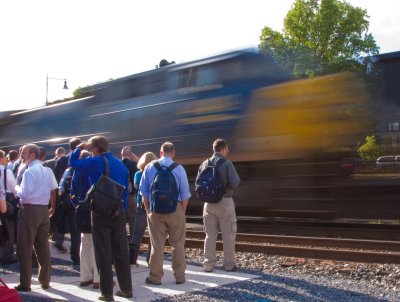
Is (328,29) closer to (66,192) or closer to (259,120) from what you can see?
(259,120)

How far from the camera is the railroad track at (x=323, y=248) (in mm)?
8445

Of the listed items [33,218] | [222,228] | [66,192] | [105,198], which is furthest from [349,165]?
[33,218]

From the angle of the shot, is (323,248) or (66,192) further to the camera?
(323,248)

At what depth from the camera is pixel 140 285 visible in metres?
6.82

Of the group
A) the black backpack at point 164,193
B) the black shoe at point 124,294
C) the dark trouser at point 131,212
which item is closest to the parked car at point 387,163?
the dark trouser at point 131,212

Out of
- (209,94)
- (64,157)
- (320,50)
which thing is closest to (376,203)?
(209,94)

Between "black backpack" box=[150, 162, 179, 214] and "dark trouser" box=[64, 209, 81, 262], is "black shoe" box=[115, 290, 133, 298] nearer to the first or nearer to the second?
"black backpack" box=[150, 162, 179, 214]

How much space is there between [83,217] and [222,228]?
7.14 feet

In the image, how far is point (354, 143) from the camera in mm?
11461

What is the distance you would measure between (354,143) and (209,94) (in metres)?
3.23

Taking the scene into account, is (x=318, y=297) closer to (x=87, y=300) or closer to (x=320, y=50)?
(x=87, y=300)

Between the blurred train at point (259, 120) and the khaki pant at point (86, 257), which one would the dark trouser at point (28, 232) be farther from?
the blurred train at point (259, 120)

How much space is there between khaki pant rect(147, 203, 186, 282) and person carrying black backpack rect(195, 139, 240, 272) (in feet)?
2.56

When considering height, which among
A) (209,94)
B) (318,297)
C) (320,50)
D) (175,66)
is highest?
(320,50)
